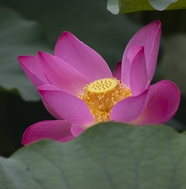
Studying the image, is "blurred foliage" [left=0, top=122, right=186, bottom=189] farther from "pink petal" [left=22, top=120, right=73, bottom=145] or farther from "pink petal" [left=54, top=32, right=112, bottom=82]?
"pink petal" [left=54, top=32, right=112, bottom=82]

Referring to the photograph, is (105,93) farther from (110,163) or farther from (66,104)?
(110,163)

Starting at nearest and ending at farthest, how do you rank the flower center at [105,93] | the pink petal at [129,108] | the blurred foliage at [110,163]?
1. the blurred foliage at [110,163]
2. the pink petal at [129,108]
3. the flower center at [105,93]

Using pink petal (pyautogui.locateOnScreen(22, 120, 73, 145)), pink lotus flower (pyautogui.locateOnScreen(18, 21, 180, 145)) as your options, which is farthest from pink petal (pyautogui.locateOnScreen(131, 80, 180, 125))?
pink petal (pyautogui.locateOnScreen(22, 120, 73, 145))

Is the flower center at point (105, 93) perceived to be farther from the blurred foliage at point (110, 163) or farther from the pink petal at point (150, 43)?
the blurred foliage at point (110, 163)

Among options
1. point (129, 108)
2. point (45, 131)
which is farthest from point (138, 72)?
point (45, 131)

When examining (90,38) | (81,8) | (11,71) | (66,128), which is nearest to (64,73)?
(66,128)

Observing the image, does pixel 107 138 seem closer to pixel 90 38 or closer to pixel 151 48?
pixel 151 48

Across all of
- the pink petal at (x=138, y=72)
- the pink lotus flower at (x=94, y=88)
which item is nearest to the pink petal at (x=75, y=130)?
the pink lotus flower at (x=94, y=88)
